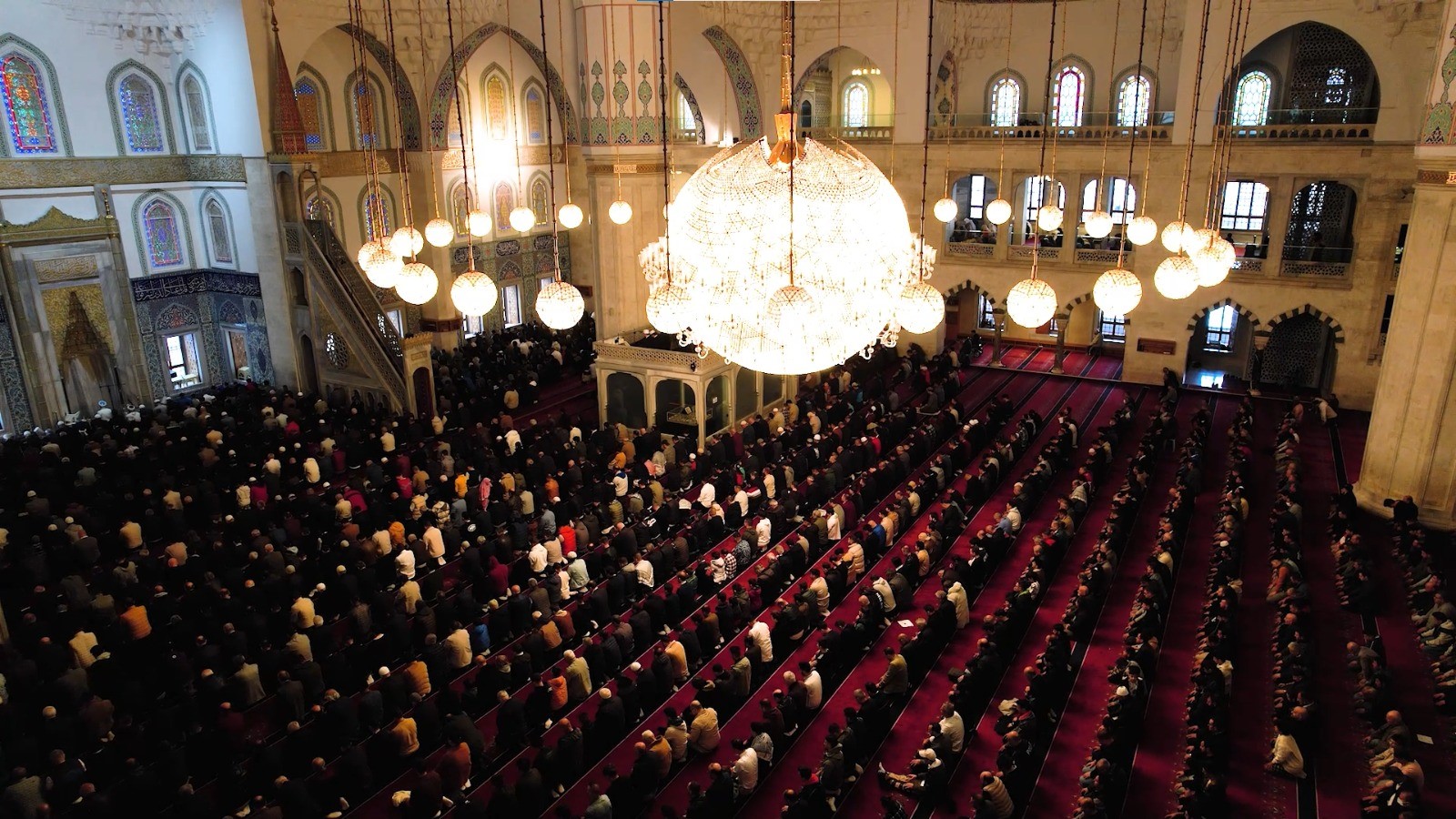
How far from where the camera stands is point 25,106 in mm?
13039

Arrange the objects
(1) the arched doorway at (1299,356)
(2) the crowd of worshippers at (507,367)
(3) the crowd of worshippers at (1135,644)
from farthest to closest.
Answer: (1) the arched doorway at (1299,356) → (2) the crowd of worshippers at (507,367) → (3) the crowd of worshippers at (1135,644)

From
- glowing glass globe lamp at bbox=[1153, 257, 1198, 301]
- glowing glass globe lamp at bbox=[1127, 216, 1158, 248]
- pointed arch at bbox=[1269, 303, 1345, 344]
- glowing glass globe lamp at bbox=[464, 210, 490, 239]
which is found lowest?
pointed arch at bbox=[1269, 303, 1345, 344]

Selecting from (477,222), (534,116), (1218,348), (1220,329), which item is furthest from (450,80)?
(1218,348)

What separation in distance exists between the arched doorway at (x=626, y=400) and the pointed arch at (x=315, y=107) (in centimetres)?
681

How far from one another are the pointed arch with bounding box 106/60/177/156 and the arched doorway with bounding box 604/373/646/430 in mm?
8300

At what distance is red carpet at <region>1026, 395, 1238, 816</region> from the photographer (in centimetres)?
667

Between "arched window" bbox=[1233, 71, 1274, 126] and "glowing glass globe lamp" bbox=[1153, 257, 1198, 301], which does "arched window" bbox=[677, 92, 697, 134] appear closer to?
"arched window" bbox=[1233, 71, 1274, 126]

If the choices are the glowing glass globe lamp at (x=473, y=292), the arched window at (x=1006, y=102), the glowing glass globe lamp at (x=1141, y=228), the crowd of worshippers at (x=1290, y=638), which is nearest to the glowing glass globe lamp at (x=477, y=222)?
the glowing glass globe lamp at (x=473, y=292)

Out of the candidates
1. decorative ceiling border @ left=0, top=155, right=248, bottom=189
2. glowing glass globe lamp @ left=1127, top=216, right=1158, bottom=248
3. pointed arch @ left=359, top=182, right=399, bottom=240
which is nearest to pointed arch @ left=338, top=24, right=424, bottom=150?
pointed arch @ left=359, top=182, right=399, bottom=240

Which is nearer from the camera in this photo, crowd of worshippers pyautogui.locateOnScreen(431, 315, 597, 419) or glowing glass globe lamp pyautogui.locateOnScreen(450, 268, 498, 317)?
glowing glass globe lamp pyautogui.locateOnScreen(450, 268, 498, 317)

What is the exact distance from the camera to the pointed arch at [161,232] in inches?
583

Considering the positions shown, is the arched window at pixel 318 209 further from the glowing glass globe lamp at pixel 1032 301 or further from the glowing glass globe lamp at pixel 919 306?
the glowing glass globe lamp at pixel 1032 301

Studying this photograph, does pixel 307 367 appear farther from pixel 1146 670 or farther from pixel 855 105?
pixel 1146 670

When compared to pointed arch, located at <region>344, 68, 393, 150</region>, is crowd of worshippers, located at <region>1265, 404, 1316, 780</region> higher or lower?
lower
